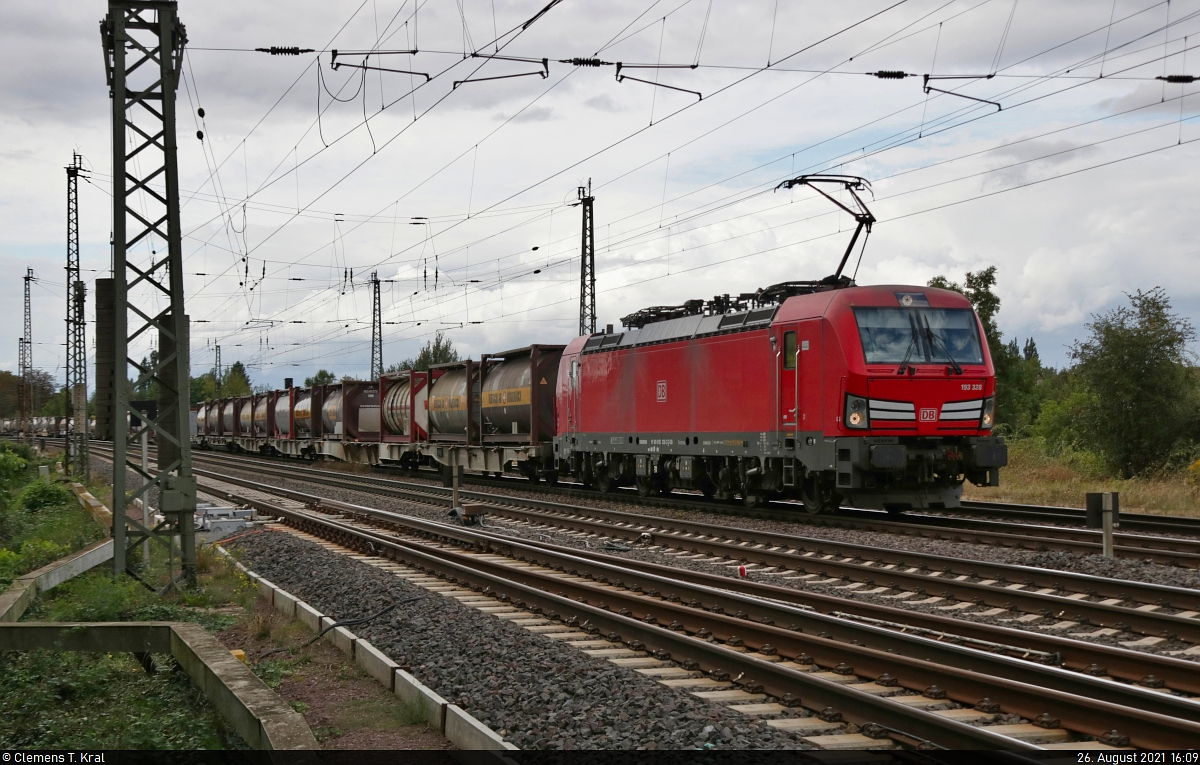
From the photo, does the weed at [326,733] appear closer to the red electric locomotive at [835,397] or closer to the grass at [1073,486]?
the red electric locomotive at [835,397]

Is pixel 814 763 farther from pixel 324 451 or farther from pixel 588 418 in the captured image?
pixel 324 451

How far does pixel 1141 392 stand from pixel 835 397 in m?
14.8

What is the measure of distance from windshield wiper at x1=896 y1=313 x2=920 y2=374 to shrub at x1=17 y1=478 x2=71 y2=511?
20857 mm

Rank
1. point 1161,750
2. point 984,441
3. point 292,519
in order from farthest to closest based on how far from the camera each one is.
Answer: point 292,519
point 984,441
point 1161,750

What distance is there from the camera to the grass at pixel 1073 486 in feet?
69.7

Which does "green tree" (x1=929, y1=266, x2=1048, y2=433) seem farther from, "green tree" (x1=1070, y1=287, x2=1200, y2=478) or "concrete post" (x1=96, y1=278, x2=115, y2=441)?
"concrete post" (x1=96, y1=278, x2=115, y2=441)

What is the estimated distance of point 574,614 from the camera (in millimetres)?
10602

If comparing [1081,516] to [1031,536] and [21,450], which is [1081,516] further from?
[21,450]

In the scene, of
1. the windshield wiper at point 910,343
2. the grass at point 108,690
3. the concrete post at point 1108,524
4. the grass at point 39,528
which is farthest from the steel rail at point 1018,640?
the grass at point 39,528

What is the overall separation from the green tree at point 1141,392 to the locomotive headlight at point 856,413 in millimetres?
14449

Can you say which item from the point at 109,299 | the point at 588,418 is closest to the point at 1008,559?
the point at 109,299

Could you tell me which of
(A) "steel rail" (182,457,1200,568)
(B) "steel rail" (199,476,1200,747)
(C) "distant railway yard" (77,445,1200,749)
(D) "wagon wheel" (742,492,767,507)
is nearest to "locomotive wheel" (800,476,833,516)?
(A) "steel rail" (182,457,1200,568)

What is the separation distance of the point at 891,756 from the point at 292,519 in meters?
17.8

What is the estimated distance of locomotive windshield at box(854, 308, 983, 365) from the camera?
16875 millimetres
